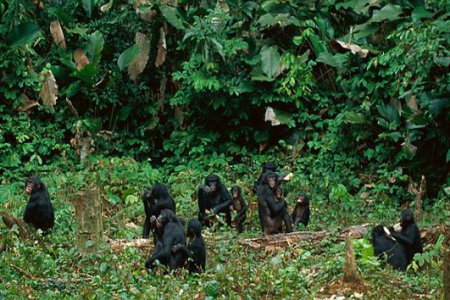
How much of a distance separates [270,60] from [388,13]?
8.77 ft

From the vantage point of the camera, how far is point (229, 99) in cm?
2036

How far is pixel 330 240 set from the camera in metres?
12.9

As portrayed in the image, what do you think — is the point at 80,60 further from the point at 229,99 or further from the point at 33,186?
the point at 33,186

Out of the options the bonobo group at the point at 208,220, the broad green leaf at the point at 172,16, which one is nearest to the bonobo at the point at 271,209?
the bonobo group at the point at 208,220

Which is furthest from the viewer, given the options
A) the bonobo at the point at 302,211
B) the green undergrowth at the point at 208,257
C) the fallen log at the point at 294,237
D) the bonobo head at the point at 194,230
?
the bonobo at the point at 302,211

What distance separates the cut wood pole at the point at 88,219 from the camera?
11438mm

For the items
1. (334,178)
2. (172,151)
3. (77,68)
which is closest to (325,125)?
(334,178)

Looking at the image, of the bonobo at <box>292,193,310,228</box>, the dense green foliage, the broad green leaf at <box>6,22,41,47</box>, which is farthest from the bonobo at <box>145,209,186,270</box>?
the broad green leaf at <box>6,22,41,47</box>

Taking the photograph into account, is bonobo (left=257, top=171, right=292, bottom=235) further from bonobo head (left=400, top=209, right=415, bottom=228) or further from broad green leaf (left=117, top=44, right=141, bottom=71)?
broad green leaf (left=117, top=44, right=141, bottom=71)

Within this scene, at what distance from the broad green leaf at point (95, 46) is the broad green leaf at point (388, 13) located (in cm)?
604

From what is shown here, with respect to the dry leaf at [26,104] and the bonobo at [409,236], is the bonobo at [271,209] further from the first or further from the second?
the dry leaf at [26,104]

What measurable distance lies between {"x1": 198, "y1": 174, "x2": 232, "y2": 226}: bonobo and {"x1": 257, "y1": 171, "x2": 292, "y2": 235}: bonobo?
A: 76 centimetres

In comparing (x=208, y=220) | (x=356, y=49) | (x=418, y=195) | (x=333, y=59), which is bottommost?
(x=418, y=195)

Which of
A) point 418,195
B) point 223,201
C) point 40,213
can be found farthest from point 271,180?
point 40,213
